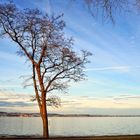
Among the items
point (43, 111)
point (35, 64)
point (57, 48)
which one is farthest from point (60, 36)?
point (43, 111)

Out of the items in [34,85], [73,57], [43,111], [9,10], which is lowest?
[43,111]

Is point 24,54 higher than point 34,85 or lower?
higher

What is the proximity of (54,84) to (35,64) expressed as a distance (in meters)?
2.72

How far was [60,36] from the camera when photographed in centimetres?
3566

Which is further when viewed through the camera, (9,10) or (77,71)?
(77,71)

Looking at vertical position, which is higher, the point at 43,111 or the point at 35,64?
the point at 35,64

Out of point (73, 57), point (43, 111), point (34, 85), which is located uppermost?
point (73, 57)

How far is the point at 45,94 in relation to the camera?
→ 35156 millimetres

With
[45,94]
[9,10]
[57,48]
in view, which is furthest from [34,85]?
[9,10]

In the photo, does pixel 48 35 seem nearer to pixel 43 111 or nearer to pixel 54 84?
pixel 54 84

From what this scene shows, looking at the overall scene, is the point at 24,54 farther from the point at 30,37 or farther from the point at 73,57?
the point at 73,57

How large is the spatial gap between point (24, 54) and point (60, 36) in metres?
3.74

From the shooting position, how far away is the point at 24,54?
1416 inches

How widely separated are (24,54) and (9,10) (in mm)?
4266
